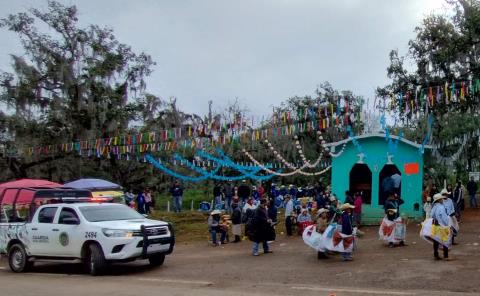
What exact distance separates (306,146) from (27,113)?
17.8 meters

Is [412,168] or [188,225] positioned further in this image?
[188,225]

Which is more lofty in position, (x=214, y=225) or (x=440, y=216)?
(x=440, y=216)

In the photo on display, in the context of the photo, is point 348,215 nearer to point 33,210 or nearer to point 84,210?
point 84,210

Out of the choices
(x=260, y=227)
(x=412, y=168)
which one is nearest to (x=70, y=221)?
(x=260, y=227)

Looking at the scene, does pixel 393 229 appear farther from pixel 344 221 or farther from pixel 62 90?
pixel 62 90

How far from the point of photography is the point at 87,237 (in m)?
13.2

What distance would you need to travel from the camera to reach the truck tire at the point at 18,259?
14.8 metres

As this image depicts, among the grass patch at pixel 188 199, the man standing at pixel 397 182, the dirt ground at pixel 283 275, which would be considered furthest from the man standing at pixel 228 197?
the dirt ground at pixel 283 275

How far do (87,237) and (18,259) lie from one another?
295 centimetres

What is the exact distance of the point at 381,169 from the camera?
22.1 m

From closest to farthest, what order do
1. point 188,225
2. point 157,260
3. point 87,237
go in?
point 87,237 → point 157,260 → point 188,225

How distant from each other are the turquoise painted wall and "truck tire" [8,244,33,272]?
1228cm

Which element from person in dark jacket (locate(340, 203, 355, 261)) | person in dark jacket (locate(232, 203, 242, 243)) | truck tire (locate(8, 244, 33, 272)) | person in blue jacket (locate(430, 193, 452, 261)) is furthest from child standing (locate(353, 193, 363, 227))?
truck tire (locate(8, 244, 33, 272))

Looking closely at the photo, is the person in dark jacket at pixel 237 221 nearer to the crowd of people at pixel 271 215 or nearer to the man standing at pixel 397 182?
the crowd of people at pixel 271 215
